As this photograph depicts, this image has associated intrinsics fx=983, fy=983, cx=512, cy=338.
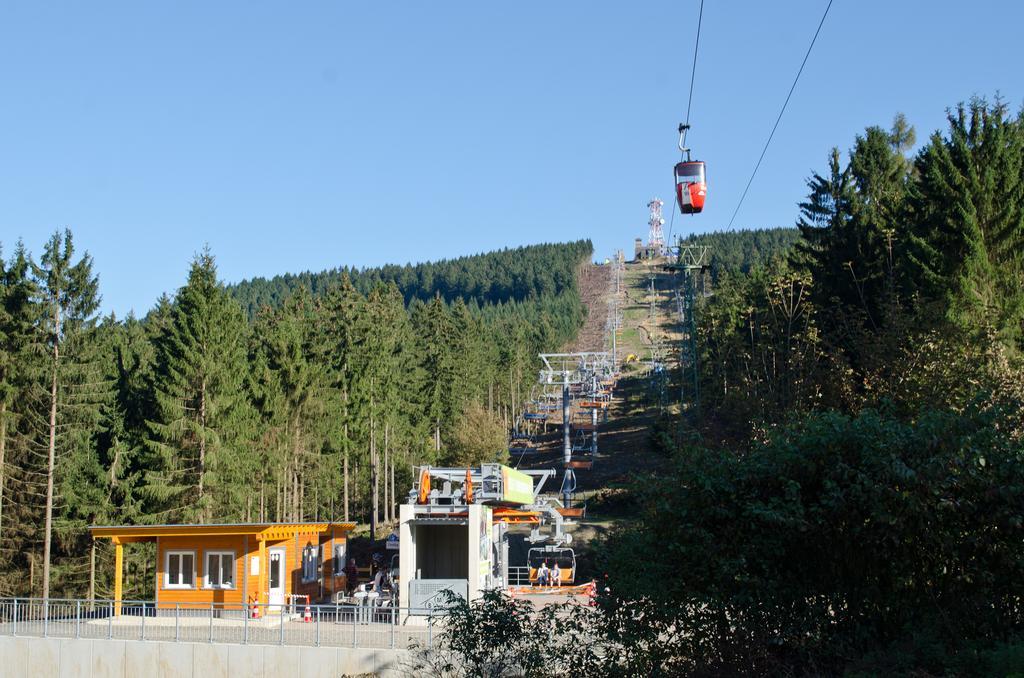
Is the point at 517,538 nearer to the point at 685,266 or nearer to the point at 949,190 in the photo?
the point at 685,266

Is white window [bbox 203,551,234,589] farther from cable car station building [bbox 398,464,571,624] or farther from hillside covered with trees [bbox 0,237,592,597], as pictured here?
hillside covered with trees [bbox 0,237,592,597]

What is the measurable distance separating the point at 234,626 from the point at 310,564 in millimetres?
8260

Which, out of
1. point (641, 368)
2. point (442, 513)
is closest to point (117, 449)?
point (442, 513)

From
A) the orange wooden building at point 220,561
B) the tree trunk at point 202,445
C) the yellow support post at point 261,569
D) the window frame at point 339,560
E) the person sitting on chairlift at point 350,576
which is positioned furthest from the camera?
the tree trunk at point 202,445

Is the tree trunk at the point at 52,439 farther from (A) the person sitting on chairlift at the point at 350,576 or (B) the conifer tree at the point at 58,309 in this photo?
(A) the person sitting on chairlift at the point at 350,576

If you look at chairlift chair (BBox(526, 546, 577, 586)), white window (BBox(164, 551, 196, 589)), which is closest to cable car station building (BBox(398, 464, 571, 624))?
chairlift chair (BBox(526, 546, 577, 586))

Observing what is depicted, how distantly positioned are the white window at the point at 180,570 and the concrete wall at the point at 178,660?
18.5 feet

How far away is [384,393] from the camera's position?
58.1 m

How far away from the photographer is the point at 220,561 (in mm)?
28688

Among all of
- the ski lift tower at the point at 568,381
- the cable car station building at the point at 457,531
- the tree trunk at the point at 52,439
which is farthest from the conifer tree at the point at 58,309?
the ski lift tower at the point at 568,381

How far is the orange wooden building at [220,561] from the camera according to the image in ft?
92.6

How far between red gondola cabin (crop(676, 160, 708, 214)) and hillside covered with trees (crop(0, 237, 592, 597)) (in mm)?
23818

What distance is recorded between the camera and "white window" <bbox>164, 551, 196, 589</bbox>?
29.0m

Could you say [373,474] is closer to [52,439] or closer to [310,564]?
[52,439]
